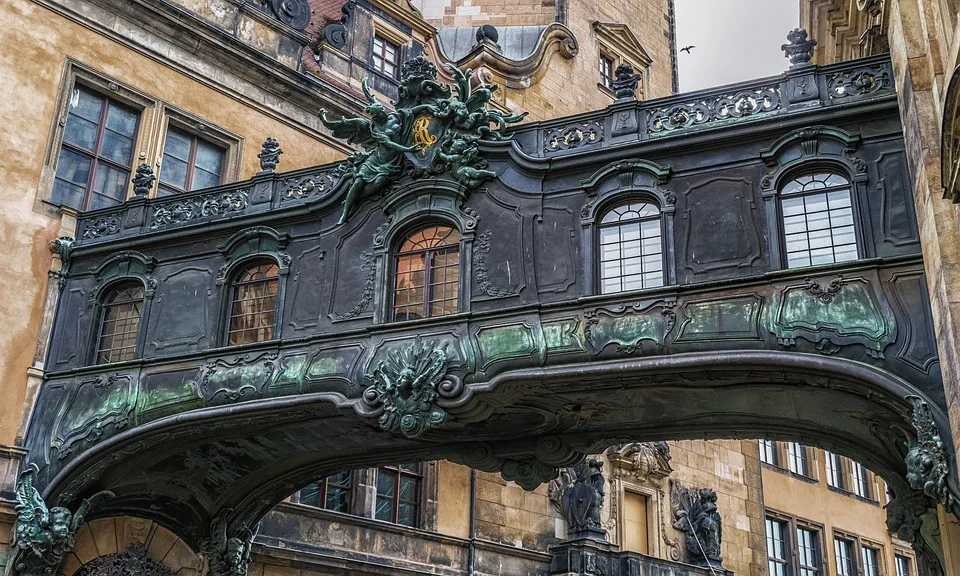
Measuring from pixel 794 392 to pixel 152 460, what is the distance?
9.11m

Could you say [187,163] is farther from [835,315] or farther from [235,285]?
[835,315]

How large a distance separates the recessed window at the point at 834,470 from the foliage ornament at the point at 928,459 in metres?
20.3

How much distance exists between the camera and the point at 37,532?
15234 mm

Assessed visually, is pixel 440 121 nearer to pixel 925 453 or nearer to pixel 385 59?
pixel 925 453

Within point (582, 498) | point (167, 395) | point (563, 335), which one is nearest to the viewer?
point (563, 335)

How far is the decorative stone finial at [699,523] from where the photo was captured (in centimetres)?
2438

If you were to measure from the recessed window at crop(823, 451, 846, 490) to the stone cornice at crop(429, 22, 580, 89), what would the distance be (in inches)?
512

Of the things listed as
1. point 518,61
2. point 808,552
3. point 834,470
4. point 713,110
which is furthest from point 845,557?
point 713,110

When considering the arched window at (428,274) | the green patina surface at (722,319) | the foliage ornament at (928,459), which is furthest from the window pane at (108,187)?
the foliage ornament at (928,459)

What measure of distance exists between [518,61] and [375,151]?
508 inches

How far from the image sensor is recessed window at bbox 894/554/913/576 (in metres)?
30.8

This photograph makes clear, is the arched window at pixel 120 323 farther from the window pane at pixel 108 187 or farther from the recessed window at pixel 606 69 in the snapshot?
the recessed window at pixel 606 69

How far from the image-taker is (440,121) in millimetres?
14758

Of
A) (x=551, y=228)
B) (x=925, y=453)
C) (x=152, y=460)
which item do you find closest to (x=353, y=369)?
(x=551, y=228)
